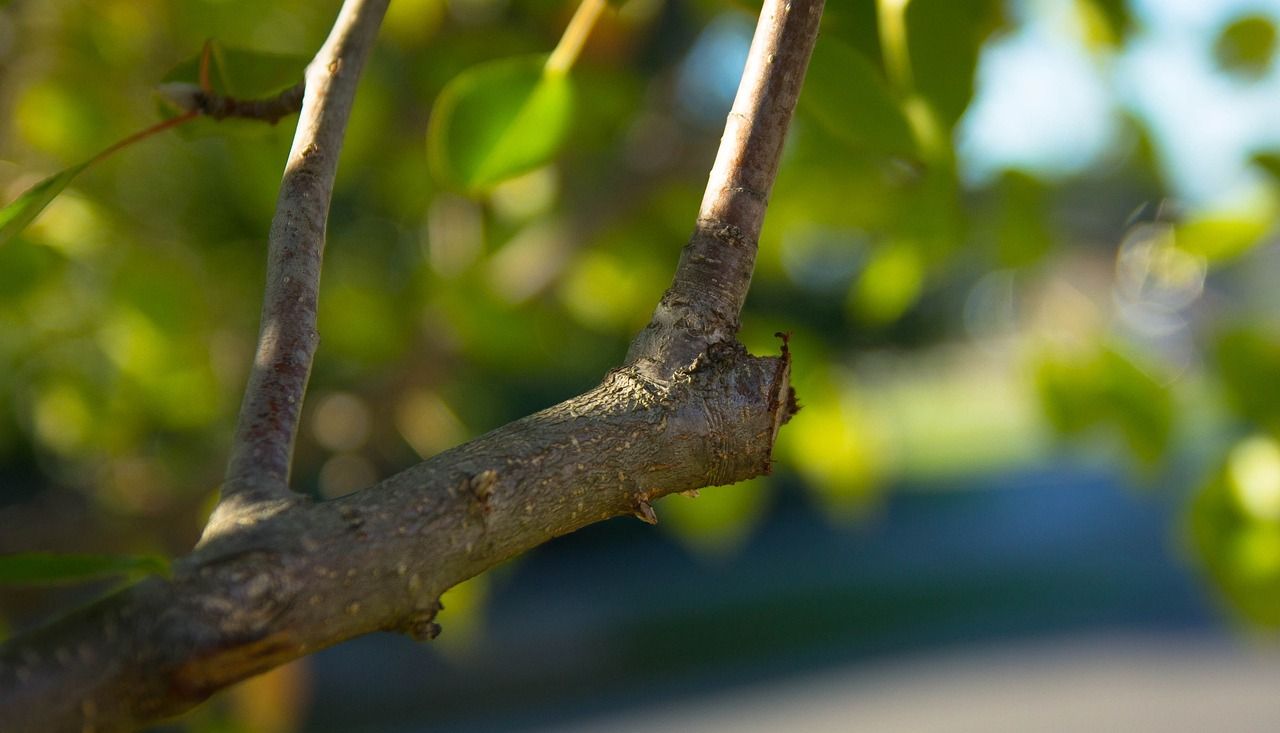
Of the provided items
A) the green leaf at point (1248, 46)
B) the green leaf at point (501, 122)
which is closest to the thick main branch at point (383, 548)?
the green leaf at point (501, 122)

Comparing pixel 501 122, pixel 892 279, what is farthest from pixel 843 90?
pixel 892 279

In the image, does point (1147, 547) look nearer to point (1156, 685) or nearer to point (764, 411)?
point (1156, 685)

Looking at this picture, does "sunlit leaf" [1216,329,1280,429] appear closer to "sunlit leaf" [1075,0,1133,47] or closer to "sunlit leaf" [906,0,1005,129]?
"sunlit leaf" [1075,0,1133,47]

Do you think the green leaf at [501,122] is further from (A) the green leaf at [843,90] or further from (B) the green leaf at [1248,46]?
(B) the green leaf at [1248,46]

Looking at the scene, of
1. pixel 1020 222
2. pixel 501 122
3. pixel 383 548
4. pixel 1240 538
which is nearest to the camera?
pixel 383 548

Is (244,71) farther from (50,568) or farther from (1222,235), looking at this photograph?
(1222,235)

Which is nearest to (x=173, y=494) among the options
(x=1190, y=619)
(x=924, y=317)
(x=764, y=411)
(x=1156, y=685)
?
(x=764, y=411)
